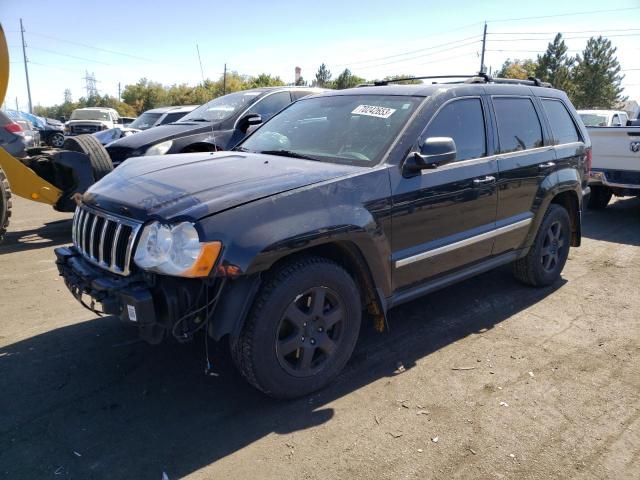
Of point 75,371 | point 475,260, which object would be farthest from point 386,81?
point 75,371

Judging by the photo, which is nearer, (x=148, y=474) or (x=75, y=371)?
(x=148, y=474)

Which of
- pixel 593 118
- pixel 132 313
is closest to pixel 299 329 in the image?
pixel 132 313

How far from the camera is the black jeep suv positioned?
8.93 feet

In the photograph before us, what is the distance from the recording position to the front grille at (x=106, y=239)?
2.84 m

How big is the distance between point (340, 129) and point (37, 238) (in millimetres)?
5117

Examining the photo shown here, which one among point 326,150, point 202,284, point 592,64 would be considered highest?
point 592,64

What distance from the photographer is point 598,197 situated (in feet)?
32.2

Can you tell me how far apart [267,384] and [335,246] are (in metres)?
0.94

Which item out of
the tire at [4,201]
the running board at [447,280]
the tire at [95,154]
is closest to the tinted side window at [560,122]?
the running board at [447,280]

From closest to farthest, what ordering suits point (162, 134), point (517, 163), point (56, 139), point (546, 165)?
point (517, 163)
point (546, 165)
point (162, 134)
point (56, 139)

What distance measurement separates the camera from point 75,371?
340cm

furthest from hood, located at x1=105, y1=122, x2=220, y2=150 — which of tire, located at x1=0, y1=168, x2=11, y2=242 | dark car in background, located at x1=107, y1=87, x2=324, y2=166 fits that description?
tire, located at x1=0, y1=168, x2=11, y2=242

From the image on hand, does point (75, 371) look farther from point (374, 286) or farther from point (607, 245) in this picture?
point (607, 245)

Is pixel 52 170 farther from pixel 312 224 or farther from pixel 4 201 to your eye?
Answer: pixel 312 224
